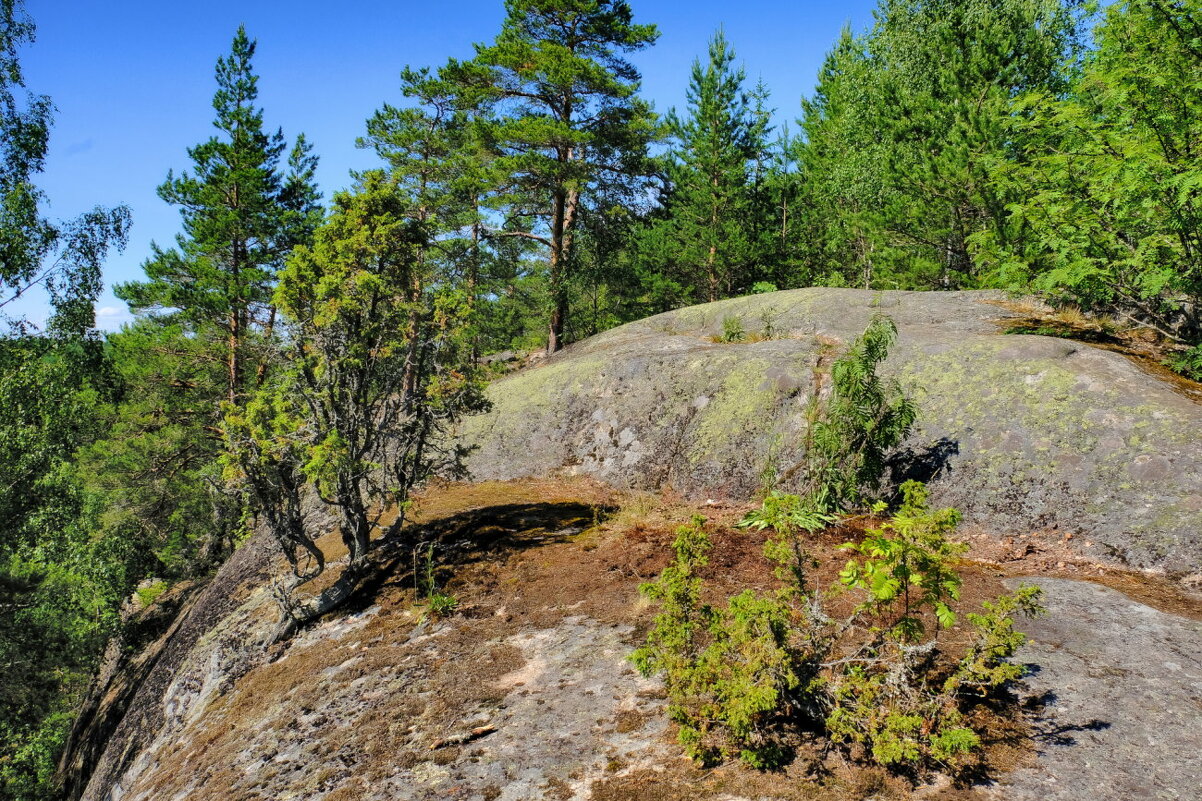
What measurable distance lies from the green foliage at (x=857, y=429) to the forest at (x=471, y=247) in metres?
2.87

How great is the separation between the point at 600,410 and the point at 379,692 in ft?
24.1

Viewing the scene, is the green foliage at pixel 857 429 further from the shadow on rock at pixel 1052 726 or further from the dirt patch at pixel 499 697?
the shadow on rock at pixel 1052 726

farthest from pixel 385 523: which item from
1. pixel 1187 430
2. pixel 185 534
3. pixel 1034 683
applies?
pixel 185 534

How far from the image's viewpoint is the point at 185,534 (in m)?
27.3

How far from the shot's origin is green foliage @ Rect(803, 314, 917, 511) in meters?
7.68

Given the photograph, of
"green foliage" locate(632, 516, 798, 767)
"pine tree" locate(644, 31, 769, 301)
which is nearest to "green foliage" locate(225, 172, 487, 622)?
"green foliage" locate(632, 516, 798, 767)

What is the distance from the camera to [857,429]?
7781mm

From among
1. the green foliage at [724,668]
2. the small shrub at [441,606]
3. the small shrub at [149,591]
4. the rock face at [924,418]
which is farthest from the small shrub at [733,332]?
the small shrub at [149,591]

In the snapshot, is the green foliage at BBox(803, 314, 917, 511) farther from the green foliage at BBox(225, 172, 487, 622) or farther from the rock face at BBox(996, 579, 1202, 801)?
the green foliage at BBox(225, 172, 487, 622)

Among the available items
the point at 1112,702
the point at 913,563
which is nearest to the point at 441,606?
the point at 913,563

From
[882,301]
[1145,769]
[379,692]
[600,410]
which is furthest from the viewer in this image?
[882,301]

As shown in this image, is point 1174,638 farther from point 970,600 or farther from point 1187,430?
point 1187,430

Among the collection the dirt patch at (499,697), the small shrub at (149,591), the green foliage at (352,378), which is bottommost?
the small shrub at (149,591)

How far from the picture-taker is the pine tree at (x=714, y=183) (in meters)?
23.1
